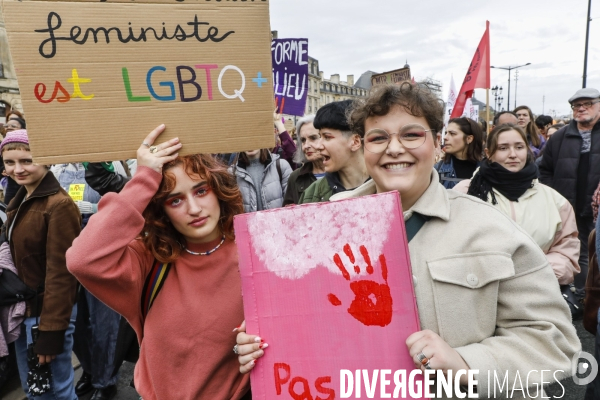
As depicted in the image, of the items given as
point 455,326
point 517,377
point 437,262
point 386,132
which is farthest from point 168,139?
point 517,377

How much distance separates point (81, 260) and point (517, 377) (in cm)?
137

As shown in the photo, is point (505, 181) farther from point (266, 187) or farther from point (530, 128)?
point (530, 128)

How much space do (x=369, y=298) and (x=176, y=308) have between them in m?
0.75

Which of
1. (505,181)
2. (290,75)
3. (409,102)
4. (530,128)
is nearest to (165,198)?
(409,102)

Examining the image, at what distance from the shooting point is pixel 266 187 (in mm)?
3842

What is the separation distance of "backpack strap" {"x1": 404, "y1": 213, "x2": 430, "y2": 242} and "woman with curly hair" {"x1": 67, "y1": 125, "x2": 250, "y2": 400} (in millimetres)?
694

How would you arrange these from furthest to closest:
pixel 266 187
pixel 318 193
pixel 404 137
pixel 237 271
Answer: pixel 266 187 → pixel 318 193 → pixel 237 271 → pixel 404 137

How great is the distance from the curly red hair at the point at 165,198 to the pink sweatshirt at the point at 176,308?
0.06 meters

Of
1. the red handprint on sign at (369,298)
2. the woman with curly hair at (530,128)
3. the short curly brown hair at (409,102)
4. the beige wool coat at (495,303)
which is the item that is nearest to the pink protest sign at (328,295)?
the red handprint on sign at (369,298)

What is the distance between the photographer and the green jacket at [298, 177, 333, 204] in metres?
2.73

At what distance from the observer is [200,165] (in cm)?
151

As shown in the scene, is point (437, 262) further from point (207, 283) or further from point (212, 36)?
point (212, 36)

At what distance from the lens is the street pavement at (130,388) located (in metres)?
3.00

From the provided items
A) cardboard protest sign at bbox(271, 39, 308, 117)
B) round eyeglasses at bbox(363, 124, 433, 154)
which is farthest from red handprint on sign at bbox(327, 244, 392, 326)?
cardboard protest sign at bbox(271, 39, 308, 117)
